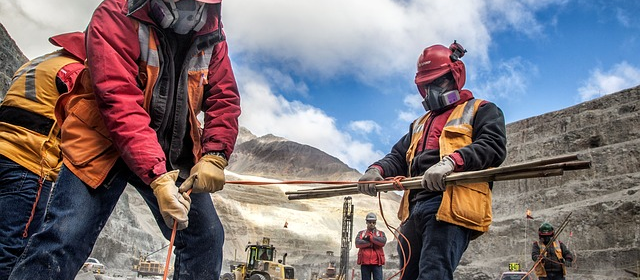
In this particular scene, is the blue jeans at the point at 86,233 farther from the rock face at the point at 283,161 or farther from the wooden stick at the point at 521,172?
the rock face at the point at 283,161

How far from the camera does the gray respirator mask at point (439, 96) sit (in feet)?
10.1

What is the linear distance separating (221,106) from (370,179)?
4.15 feet

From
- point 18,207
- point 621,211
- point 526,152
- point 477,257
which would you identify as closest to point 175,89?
point 18,207

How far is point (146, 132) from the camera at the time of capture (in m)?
1.91

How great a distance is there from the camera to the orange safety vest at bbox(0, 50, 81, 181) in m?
2.77

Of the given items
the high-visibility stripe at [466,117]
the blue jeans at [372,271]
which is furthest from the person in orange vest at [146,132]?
the blue jeans at [372,271]

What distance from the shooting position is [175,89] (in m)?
2.16

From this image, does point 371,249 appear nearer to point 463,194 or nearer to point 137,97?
point 463,194

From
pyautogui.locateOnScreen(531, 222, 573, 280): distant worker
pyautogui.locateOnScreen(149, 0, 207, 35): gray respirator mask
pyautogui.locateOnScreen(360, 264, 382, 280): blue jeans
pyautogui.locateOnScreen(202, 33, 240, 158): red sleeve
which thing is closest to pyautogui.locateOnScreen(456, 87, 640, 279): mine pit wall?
pyautogui.locateOnScreen(531, 222, 573, 280): distant worker

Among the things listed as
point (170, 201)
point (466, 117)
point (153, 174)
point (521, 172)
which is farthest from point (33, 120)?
point (521, 172)

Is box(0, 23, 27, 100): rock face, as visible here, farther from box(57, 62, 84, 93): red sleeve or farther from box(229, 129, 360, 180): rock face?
box(229, 129, 360, 180): rock face

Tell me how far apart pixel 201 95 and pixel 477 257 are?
1668 cm

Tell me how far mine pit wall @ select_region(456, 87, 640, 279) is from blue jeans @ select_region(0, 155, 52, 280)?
44.5 feet

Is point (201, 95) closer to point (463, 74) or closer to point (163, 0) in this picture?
point (163, 0)
